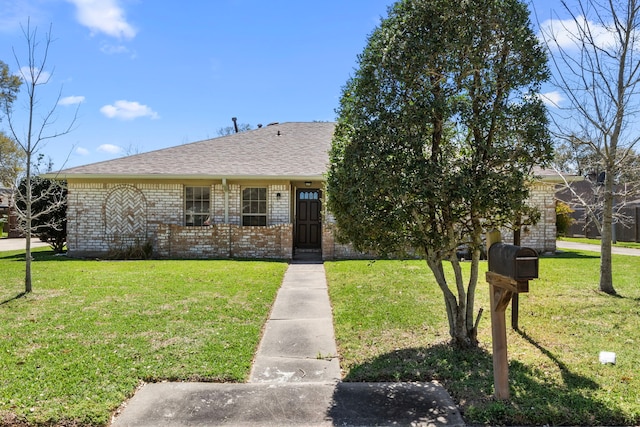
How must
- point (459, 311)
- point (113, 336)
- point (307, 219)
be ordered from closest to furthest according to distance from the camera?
point (459, 311)
point (113, 336)
point (307, 219)

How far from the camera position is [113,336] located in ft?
18.2

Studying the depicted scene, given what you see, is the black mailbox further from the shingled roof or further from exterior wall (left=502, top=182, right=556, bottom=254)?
exterior wall (left=502, top=182, right=556, bottom=254)

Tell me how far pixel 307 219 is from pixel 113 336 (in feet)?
34.0

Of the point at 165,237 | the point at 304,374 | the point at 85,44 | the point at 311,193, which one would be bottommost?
the point at 304,374

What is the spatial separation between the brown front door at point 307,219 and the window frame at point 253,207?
1.22 metres

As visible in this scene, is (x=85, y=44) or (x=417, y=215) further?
(x=85, y=44)

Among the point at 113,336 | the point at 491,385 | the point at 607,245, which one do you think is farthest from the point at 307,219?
the point at 491,385

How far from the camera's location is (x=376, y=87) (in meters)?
4.78

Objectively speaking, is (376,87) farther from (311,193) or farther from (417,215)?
(311,193)

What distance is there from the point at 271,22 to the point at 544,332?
9.21m

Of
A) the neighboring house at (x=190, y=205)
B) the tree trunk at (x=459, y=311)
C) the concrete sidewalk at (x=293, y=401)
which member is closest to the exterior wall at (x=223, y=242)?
the neighboring house at (x=190, y=205)

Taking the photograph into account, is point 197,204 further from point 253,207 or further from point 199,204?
point 253,207

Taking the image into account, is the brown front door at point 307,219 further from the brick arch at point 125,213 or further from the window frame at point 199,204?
the brick arch at point 125,213

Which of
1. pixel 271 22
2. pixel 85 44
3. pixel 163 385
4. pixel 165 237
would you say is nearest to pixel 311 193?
pixel 165 237
